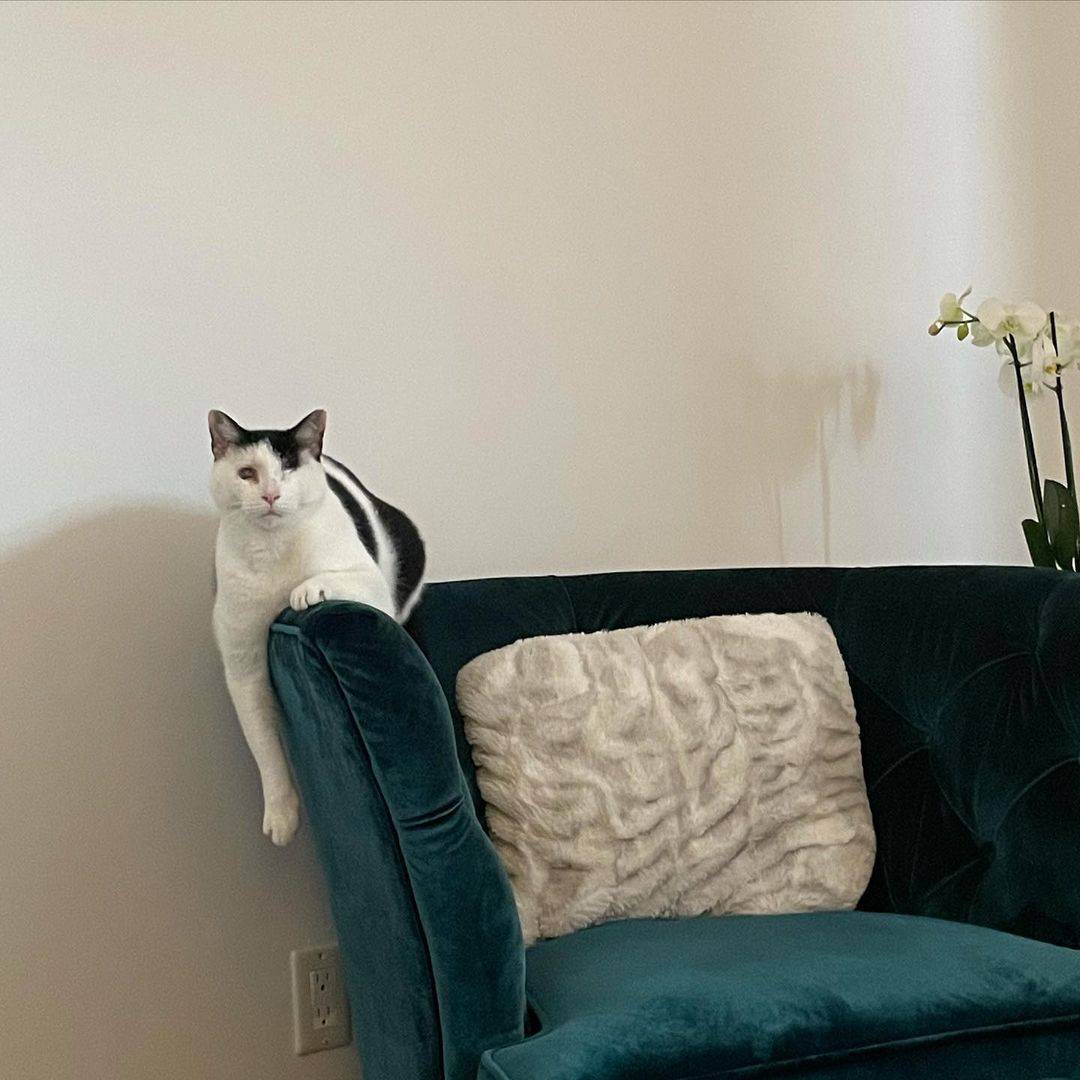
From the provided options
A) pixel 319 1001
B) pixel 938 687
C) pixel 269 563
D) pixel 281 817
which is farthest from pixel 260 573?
pixel 938 687

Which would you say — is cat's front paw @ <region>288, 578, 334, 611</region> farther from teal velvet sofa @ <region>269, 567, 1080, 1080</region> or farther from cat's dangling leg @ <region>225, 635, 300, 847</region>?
cat's dangling leg @ <region>225, 635, 300, 847</region>

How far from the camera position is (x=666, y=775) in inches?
57.8

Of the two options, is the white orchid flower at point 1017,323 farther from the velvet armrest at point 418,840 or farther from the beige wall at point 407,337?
the velvet armrest at point 418,840

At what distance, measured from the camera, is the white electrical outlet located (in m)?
1.63

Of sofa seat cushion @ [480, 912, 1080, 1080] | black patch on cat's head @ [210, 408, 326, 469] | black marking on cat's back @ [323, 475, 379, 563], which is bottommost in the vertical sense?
sofa seat cushion @ [480, 912, 1080, 1080]

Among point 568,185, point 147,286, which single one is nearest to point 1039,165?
point 568,185

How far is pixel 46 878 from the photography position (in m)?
1.49

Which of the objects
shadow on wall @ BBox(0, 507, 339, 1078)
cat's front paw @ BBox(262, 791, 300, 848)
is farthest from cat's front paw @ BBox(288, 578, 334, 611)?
shadow on wall @ BBox(0, 507, 339, 1078)

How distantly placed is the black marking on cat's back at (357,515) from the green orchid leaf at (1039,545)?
3.32 feet

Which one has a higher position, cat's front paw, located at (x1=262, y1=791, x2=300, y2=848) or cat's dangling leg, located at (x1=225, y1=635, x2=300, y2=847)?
cat's dangling leg, located at (x1=225, y1=635, x2=300, y2=847)

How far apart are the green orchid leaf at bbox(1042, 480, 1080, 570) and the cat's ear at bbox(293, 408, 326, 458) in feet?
3.55

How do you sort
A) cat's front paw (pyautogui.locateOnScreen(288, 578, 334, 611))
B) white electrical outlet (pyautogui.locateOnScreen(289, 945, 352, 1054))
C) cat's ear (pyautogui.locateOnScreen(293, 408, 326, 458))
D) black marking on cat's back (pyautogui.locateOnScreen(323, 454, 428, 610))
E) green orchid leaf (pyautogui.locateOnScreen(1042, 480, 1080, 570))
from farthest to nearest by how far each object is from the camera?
green orchid leaf (pyautogui.locateOnScreen(1042, 480, 1080, 570)) → white electrical outlet (pyautogui.locateOnScreen(289, 945, 352, 1054)) → black marking on cat's back (pyautogui.locateOnScreen(323, 454, 428, 610)) → cat's ear (pyautogui.locateOnScreen(293, 408, 326, 458)) → cat's front paw (pyautogui.locateOnScreen(288, 578, 334, 611))

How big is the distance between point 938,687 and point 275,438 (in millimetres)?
805

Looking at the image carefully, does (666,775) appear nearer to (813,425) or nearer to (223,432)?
(223,432)
